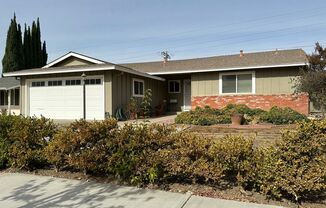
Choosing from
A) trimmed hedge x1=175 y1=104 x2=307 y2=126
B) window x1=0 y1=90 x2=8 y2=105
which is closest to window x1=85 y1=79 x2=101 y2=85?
trimmed hedge x1=175 y1=104 x2=307 y2=126

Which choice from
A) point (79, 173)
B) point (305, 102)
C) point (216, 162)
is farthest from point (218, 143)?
point (305, 102)

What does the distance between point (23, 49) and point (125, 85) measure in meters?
24.1

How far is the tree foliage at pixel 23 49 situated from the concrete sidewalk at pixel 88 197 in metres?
33.9

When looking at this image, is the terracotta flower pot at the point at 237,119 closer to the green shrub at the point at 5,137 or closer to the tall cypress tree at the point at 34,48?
the green shrub at the point at 5,137

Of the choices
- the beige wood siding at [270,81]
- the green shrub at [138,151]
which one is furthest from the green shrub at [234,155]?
the beige wood siding at [270,81]

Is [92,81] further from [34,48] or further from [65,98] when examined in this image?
[34,48]

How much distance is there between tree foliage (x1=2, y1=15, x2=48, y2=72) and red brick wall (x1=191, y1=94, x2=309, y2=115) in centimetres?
2512

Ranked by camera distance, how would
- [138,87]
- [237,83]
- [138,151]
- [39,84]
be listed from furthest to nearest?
[138,87] < [39,84] < [237,83] < [138,151]

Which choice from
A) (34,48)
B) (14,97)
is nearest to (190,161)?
(14,97)

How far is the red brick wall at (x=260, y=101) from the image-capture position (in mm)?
17578

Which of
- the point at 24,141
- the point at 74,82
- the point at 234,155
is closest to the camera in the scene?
the point at 234,155

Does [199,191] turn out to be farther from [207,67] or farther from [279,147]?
[207,67]

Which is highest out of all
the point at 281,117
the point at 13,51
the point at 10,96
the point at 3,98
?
the point at 13,51

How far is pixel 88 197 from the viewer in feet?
16.1
